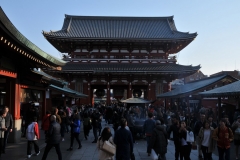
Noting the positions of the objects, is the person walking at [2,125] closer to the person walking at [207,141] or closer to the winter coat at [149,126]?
the winter coat at [149,126]

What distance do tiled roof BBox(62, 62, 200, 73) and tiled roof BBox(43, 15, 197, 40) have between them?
11.8 ft

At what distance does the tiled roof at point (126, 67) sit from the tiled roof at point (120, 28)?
3.60 meters

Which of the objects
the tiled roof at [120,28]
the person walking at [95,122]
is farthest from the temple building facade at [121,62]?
the person walking at [95,122]

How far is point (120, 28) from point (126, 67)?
878 cm

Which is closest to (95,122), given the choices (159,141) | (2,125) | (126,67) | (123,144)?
(2,125)

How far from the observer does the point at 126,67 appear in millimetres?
31812

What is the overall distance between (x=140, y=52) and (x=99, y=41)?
17.3 ft

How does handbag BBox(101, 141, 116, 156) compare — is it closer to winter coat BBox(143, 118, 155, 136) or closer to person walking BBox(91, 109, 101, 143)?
winter coat BBox(143, 118, 155, 136)

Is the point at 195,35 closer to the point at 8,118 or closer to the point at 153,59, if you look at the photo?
the point at 153,59

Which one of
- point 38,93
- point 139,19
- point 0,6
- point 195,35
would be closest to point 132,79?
point 195,35

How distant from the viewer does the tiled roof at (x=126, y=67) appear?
30875mm

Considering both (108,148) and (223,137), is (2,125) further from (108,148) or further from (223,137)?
(223,137)

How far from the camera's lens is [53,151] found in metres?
11.9

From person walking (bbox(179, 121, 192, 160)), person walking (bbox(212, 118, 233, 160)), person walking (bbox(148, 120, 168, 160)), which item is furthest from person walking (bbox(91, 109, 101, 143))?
person walking (bbox(212, 118, 233, 160))
